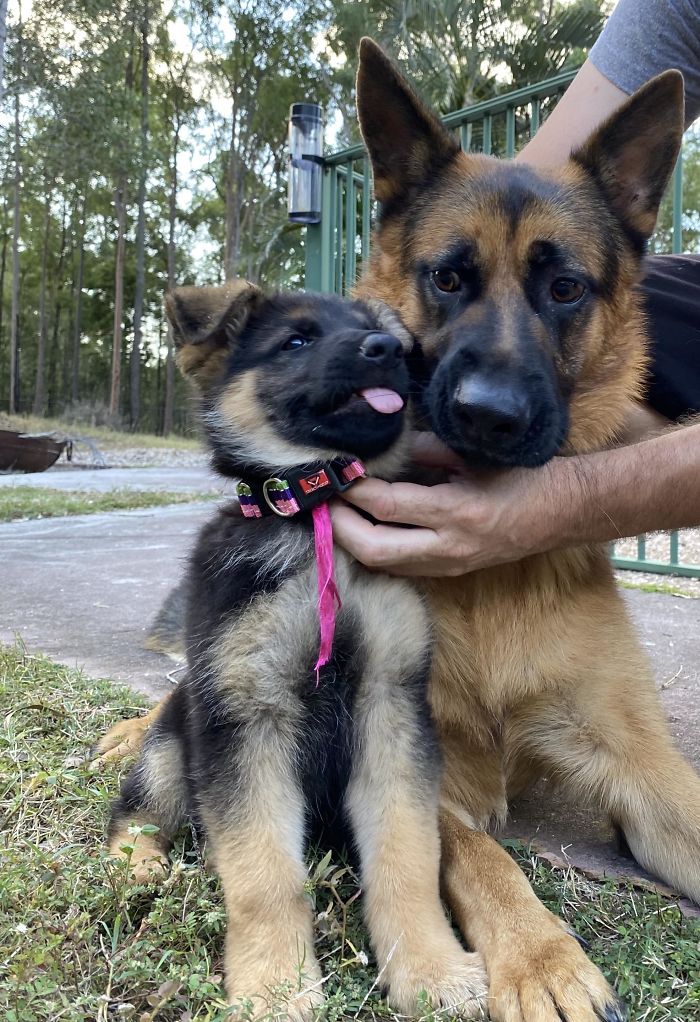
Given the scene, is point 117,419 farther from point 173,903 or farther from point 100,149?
point 173,903

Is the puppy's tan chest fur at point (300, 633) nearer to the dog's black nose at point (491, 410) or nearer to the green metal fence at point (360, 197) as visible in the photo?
the dog's black nose at point (491, 410)

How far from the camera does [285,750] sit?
6.03 feet

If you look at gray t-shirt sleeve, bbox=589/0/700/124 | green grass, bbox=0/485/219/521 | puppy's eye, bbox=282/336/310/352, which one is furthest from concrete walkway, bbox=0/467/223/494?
puppy's eye, bbox=282/336/310/352

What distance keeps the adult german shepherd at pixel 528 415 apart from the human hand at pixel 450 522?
0.40ft

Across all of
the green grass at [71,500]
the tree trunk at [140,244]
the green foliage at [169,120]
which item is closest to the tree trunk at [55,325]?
the green foliage at [169,120]

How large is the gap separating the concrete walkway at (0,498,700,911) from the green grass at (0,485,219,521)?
90cm

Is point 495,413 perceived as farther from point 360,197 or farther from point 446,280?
point 360,197

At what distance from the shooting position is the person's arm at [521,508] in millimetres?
2090

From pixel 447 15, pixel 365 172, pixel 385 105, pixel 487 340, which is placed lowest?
pixel 487 340

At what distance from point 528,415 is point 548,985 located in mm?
1267

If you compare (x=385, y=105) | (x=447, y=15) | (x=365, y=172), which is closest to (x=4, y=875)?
(x=385, y=105)

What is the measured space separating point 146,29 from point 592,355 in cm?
2613

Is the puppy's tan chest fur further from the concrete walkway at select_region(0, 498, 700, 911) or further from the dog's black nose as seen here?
the concrete walkway at select_region(0, 498, 700, 911)

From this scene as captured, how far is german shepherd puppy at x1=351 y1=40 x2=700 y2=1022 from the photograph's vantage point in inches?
76.6
